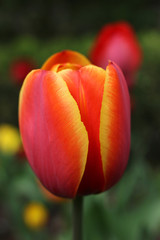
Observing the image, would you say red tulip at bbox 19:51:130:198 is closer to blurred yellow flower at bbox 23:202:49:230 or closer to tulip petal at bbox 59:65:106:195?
tulip petal at bbox 59:65:106:195

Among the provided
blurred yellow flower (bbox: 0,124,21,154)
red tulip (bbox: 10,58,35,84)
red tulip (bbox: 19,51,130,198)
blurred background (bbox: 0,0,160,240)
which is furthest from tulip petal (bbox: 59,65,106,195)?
blurred yellow flower (bbox: 0,124,21,154)

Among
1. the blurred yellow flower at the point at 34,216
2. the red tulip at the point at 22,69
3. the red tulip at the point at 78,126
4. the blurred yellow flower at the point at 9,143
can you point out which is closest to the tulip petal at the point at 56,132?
the red tulip at the point at 78,126

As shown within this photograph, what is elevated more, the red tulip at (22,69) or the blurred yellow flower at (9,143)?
the red tulip at (22,69)

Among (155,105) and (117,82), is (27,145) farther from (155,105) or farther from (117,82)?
(155,105)

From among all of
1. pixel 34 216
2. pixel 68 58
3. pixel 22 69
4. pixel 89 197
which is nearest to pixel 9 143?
pixel 22 69

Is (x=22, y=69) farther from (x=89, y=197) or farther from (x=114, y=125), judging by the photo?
(x=114, y=125)

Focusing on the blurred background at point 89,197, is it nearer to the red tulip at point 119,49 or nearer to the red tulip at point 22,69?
the red tulip at point 22,69
